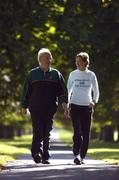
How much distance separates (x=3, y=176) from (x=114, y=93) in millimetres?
25756

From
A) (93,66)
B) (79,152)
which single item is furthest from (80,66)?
(93,66)

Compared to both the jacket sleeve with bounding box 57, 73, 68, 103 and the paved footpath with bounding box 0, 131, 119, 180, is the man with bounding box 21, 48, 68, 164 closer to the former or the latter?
the jacket sleeve with bounding box 57, 73, 68, 103

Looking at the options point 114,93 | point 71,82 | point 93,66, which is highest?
point 71,82

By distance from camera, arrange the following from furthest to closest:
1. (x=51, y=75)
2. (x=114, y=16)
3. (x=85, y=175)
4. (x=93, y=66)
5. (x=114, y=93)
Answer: (x=114, y=93) < (x=93, y=66) < (x=114, y=16) < (x=51, y=75) < (x=85, y=175)

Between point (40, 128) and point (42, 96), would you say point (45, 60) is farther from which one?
point (40, 128)

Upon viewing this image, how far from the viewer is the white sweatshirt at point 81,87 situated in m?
14.0

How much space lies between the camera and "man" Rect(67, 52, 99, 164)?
1395cm

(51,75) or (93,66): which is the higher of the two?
(51,75)

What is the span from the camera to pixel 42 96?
13734 mm

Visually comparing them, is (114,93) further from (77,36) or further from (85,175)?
(85,175)

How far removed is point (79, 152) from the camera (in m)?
14.2

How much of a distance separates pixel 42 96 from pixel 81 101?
0.78 metres

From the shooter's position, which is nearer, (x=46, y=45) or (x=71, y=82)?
(x=71, y=82)

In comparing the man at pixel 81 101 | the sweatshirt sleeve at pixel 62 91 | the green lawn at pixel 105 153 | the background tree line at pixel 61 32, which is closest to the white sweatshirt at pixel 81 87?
A: the man at pixel 81 101
